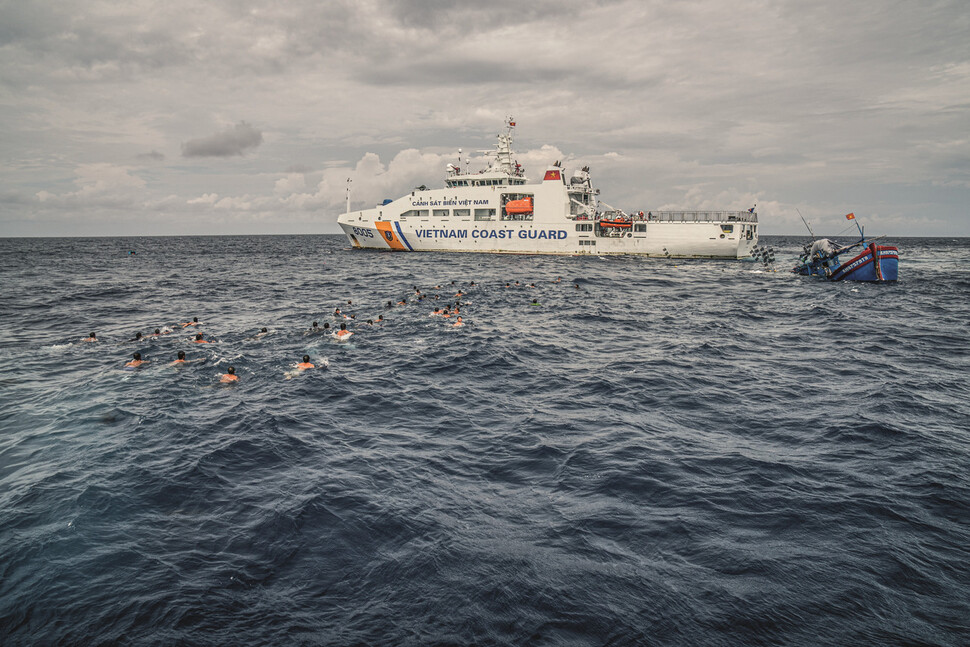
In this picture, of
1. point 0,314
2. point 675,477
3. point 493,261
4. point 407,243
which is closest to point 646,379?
point 675,477

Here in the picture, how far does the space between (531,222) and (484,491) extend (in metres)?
54.8

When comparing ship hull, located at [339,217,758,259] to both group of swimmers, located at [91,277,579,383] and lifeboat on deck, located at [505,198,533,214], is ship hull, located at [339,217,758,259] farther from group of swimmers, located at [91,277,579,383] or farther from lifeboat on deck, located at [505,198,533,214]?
group of swimmers, located at [91,277,579,383]

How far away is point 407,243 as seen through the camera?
68812 millimetres

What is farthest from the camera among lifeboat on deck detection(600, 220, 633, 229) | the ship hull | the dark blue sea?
lifeboat on deck detection(600, 220, 633, 229)

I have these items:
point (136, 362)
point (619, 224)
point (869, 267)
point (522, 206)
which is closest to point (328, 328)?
point (136, 362)

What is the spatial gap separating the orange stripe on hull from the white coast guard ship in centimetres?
16

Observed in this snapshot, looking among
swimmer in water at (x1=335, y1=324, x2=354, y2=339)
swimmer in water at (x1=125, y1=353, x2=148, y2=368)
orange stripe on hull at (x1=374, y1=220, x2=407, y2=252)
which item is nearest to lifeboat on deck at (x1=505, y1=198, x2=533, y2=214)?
orange stripe on hull at (x1=374, y1=220, x2=407, y2=252)

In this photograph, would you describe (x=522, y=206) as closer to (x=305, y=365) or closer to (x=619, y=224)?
(x=619, y=224)

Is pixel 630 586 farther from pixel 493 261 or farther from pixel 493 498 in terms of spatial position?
pixel 493 261

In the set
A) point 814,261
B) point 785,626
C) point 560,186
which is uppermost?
point 560,186

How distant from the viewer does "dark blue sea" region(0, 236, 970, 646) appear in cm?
641

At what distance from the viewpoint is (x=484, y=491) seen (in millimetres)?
9531

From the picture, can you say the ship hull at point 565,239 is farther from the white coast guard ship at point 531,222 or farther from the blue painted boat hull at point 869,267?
the blue painted boat hull at point 869,267

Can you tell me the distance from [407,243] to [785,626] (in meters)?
65.7
